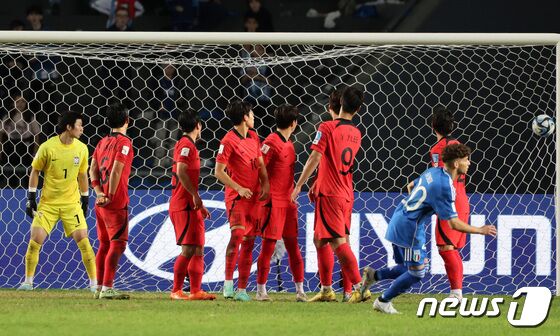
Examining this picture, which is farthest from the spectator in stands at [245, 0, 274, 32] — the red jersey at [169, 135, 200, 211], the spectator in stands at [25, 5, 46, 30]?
the red jersey at [169, 135, 200, 211]

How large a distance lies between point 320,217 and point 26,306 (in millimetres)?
2577

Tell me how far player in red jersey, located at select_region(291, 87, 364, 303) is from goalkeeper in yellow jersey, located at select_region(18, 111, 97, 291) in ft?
7.56

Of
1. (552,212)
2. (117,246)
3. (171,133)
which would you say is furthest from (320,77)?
(117,246)

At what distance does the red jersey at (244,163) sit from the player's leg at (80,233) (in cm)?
162

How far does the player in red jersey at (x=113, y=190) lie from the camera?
10883mm

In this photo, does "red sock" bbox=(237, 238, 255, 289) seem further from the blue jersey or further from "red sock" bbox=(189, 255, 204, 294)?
the blue jersey

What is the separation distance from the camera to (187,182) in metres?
10.8

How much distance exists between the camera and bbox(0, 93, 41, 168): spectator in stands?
43.8 ft

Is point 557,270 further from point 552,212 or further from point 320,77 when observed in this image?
point 320,77

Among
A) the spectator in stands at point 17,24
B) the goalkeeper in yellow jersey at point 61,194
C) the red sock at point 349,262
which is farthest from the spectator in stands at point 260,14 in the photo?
the red sock at point 349,262

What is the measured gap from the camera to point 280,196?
444 inches

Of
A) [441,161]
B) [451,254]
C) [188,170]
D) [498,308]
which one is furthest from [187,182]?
[498,308]

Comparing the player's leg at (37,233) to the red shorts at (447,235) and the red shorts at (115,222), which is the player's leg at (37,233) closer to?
the red shorts at (115,222)

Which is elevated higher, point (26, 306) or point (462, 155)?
point (462, 155)
